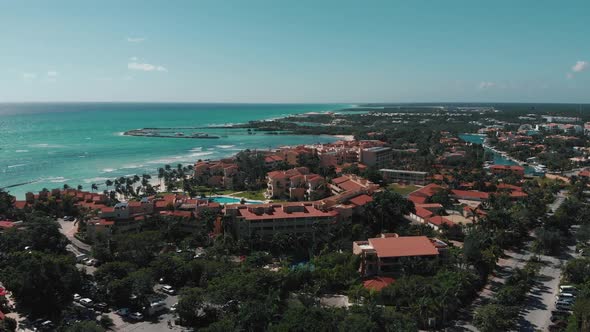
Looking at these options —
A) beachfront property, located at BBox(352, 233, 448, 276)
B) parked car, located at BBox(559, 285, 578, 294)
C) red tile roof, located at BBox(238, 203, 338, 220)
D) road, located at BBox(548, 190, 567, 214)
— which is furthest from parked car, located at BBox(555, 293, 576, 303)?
road, located at BBox(548, 190, 567, 214)

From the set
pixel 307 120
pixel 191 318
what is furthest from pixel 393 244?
pixel 307 120

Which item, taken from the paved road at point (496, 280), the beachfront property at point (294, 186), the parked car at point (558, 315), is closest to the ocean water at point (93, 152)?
the beachfront property at point (294, 186)

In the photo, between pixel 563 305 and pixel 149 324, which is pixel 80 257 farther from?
pixel 563 305

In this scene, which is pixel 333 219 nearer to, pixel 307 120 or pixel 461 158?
pixel 461 158

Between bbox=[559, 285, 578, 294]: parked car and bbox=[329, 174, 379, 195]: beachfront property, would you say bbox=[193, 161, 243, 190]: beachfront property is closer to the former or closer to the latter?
bbox=[329, 174, 379, 195]: beachfront property

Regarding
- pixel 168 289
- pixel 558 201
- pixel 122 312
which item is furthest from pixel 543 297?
pixel 558 201
